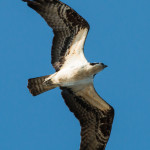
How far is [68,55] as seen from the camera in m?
19.4

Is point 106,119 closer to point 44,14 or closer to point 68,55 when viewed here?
point 68,55

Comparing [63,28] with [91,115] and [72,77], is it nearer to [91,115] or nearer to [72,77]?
[72,77]

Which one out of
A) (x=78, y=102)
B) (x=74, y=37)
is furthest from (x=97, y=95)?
(x=74, y=37)

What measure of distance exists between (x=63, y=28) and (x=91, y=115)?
2.77 meters

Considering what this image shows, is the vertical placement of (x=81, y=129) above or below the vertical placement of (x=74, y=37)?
below

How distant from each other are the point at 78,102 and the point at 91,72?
134cm

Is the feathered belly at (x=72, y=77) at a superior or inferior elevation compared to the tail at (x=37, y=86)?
superior

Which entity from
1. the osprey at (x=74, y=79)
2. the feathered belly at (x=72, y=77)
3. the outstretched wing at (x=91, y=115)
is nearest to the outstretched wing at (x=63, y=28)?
the osprey at (x=74, y=79)

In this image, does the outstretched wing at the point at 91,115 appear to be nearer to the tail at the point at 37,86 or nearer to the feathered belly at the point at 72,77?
the feathered belly at the point at 72,77


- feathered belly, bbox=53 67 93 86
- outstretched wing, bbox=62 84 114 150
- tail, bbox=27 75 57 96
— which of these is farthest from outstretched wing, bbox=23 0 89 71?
outstretched wing, bbox=62 84 114 150

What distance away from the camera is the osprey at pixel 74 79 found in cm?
1894

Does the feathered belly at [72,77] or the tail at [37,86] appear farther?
the tail at [37,86]

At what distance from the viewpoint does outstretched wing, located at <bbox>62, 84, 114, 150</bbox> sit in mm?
19031

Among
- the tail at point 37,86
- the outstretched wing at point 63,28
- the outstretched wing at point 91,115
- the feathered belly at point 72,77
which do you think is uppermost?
the outstretched wing at point 63,28
